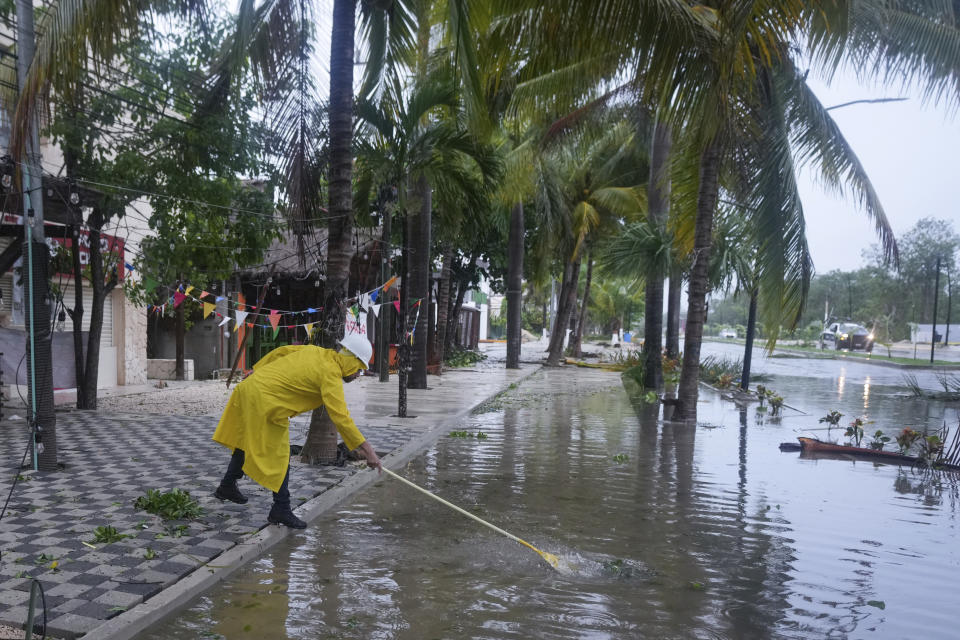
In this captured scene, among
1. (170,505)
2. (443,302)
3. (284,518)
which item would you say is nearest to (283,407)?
(284,518)

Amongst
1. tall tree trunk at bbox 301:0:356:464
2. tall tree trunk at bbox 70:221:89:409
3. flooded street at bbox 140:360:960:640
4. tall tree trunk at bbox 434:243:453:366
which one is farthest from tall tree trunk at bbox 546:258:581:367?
tall tree trunk at bbox 301:0:356:464

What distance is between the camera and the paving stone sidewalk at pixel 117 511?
164 inches

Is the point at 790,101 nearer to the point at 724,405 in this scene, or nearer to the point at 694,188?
the point at 694,188

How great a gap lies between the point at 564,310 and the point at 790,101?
1644 cm

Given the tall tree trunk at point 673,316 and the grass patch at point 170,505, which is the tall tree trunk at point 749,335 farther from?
the grass patch at point 170,505

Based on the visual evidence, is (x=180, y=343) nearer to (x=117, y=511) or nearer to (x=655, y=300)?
(x=655, y=300)

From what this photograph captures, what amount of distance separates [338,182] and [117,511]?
4248mm

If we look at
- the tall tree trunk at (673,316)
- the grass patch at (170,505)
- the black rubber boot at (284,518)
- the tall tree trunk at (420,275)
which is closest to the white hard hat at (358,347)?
the black rubber boot at (284,518)

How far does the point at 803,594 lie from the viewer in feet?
Result: 15.6

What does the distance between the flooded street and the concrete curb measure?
8 cm

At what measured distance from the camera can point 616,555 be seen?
545 centimetres

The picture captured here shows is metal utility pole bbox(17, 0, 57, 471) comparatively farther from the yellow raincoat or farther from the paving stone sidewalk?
the yellow raincoat

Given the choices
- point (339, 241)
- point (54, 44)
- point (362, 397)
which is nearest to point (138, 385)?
point (362, 397)

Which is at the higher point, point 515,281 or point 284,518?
point 515,281
